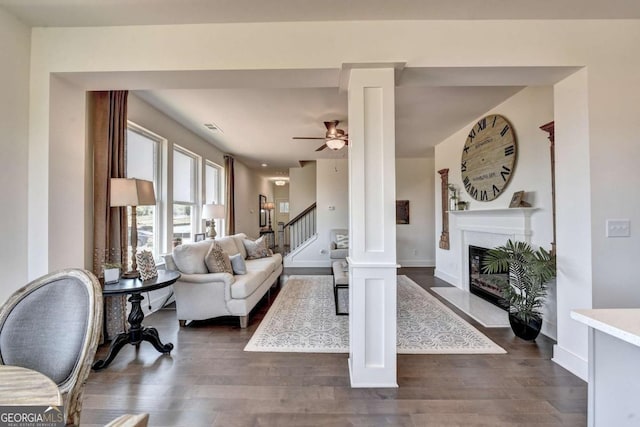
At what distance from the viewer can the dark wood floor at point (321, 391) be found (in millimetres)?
1766

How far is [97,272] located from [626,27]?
4.98 metres

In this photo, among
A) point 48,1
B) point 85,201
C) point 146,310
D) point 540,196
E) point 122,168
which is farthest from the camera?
point 146,310

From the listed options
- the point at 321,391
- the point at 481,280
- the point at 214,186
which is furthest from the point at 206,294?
the point at 481,280

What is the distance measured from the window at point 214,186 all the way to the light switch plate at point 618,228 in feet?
19.3

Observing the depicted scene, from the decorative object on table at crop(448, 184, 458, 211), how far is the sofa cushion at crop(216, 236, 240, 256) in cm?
386

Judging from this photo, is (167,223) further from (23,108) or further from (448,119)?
(448,119)

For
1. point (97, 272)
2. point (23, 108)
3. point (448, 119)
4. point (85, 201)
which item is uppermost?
point (448, 119)

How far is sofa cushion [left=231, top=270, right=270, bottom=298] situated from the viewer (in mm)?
3203

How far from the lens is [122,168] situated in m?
2.88

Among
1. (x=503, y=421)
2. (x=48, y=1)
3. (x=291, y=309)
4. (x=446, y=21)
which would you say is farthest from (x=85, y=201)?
(x=503, y=421)

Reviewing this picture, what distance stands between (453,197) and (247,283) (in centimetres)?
377

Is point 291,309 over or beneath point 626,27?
beneath

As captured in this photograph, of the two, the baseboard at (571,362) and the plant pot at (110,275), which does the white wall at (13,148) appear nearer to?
the plant pot at (110,275)

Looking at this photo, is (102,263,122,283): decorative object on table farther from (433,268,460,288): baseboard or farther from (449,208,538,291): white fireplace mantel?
(433,268,460,288): baseboard
